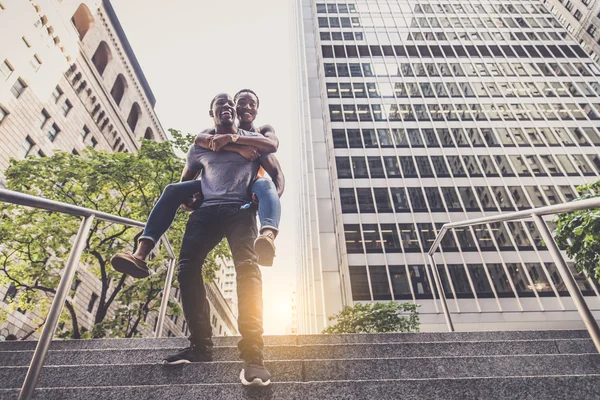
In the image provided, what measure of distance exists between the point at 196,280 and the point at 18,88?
2461 centimetres

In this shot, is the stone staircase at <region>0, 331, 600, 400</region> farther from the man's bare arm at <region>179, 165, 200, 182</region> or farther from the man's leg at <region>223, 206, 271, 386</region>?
the man's bare arm at <region>179, 165, 200, 182</region>

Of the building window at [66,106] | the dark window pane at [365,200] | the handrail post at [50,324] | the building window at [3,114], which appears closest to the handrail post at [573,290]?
the handrail post at [50,324]

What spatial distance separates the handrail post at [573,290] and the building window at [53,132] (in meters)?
27.4

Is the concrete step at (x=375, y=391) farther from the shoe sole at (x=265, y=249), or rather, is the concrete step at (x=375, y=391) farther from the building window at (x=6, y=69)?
the building window at (x=6, y=69)

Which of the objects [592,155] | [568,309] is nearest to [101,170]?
[568,309]

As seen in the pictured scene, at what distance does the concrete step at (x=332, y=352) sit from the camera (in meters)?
2.81

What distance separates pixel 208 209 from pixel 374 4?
47459 mm

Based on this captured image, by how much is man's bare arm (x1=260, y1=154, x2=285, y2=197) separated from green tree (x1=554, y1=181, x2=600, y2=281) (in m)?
5.90

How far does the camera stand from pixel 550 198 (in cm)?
2845

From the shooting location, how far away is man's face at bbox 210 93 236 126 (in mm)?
2797

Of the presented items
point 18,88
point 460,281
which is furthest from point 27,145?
point 460,281

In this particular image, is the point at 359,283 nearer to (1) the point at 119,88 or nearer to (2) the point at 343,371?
(2) the point at 343,371

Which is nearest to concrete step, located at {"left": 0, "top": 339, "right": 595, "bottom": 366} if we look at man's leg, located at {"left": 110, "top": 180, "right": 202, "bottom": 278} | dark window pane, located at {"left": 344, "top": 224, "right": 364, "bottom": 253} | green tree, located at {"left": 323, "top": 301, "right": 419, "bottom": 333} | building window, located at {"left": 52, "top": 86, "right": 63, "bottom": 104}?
man's leg, located at {"left": 110, "top": 180, "right": 202, "bottom": 278}

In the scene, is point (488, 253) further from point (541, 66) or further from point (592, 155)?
point (541, 66)
